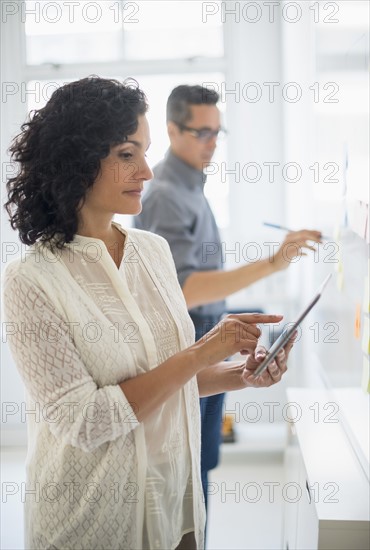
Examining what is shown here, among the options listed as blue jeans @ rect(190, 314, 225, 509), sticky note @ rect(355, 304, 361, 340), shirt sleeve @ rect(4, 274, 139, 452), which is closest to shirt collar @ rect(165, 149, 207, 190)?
blue jeans @ rect(190, 314, 225, 509)

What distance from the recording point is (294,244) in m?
2.04

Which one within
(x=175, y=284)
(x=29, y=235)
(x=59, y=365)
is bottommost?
(x=59, y=365)

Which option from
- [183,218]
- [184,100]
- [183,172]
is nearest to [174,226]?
[183,218]

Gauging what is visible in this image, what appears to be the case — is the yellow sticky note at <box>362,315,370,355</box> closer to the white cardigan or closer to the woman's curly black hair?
the white cardigan

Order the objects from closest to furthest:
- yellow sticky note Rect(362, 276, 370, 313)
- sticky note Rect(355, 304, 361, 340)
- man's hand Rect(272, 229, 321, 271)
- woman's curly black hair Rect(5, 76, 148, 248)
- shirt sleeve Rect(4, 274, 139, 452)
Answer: shirt sleeve Rect(4, 274, 139, 452) < woman's curly black hair Rect(5, 76, 148, 248) < yellow sticky note Rect(362, 276, 370, 313) < sticky note Rect(355, 304, 361, 340) < man's hand Rect(272, 229, 321, 271)

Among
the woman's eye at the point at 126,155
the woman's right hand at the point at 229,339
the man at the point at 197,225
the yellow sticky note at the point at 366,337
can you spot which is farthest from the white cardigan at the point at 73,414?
the man at the point at 197,225

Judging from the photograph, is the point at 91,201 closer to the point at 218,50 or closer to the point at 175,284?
the point at 175,284

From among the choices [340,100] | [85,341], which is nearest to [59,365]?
[85,341]

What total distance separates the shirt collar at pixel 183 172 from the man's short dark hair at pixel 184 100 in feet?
0.36

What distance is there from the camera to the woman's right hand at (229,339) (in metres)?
1.21

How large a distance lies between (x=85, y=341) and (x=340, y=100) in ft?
3.51

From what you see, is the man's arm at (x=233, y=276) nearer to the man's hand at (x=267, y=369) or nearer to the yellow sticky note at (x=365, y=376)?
the yellow sticky note at (x=365, y=376)

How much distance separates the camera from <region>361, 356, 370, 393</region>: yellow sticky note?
1.44m

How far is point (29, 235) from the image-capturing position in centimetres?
129
